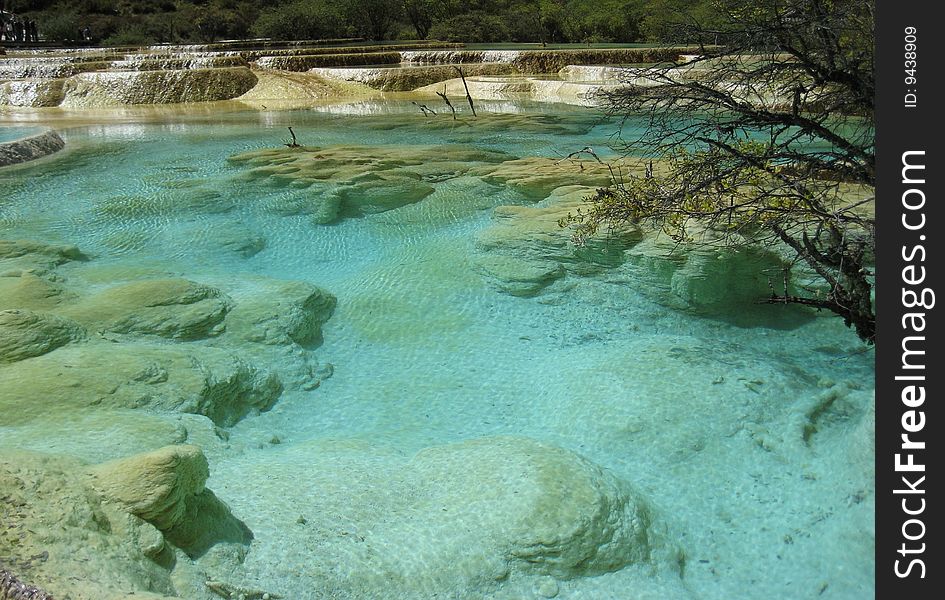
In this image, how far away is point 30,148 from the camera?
30.0ft

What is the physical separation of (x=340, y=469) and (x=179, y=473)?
73 centimetres

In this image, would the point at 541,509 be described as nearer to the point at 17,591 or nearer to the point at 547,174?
the point at 17,591

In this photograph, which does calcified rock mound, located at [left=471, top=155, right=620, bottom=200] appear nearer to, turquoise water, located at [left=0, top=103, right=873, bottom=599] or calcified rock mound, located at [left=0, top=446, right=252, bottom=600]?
turquoise water, located at [left=0, top=103, right=873, bottom=599]

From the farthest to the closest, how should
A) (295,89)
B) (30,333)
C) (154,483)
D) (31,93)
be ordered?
(295,89) < (31,93) < (30,333) < (154,483)

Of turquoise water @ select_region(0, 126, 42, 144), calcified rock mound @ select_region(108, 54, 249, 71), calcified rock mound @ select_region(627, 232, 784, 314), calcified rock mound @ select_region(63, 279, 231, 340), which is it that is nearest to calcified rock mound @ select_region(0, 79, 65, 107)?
calcified rock mound @ select_region(108, 54, 249, 71)

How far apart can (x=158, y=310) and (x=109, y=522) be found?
236 cm

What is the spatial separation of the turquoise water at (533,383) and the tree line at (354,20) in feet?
70.6

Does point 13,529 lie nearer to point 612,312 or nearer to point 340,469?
point 340,469

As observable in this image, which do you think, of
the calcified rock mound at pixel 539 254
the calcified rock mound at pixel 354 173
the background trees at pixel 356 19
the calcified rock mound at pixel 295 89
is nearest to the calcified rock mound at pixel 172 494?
the calcified rock mound at pixel 539 254

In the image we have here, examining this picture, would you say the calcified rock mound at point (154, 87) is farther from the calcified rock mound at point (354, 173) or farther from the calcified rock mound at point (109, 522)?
the calcified rock mound at point (109, 522)

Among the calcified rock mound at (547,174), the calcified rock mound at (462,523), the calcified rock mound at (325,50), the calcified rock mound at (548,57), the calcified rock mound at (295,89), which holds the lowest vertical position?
the calcified rock mound at (462,523)

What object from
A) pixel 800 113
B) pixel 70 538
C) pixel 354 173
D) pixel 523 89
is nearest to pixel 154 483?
pixel 70 538

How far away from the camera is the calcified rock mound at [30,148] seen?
8.71 meters

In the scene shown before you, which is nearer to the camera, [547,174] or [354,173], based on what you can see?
[547,174]
